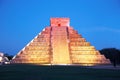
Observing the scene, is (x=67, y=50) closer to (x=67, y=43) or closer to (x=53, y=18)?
(x=67, y=43)

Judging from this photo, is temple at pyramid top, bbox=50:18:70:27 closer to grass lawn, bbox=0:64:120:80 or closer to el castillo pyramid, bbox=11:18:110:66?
el castillo pyramid, bbox=11:18:110:66

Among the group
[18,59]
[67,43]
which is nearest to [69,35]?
[67,43]

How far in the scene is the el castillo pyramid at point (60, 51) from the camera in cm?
4253

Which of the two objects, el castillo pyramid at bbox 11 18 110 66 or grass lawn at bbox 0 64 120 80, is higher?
el castillo pyramid at bbox 11 18 110 66

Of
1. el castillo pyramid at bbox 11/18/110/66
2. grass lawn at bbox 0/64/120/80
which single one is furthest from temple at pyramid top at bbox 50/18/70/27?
grass lawn at bbox 0/64/120/80

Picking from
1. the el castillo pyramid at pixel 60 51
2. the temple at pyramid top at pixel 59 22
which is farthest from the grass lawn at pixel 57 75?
the temple at pyramid top at pixel 59 22

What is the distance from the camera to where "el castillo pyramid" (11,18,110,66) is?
42.5m

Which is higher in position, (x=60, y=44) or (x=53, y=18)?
(x=53, y=18)

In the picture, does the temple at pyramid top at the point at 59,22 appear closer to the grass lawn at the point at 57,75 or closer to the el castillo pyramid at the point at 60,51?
the el castillo pyramid at the point at 60,51

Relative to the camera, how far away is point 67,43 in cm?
4481

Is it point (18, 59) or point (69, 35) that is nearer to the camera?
point (18, 59)

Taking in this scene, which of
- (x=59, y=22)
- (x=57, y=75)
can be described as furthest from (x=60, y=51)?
(x=57, y=75)

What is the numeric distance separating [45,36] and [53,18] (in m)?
3.22

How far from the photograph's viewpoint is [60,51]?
144 feet
